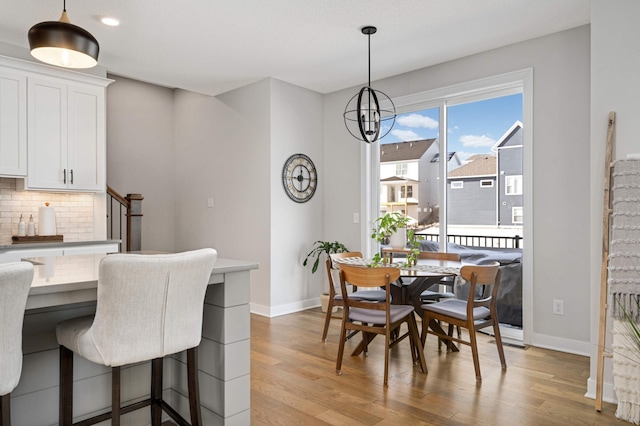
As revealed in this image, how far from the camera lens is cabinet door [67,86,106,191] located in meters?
4.27

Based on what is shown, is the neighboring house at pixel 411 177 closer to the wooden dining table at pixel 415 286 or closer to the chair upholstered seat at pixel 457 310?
the wooden dining table at pixel 415 286

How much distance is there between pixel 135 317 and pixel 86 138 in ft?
11.3

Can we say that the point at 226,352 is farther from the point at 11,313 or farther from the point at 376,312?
the point at 376,312

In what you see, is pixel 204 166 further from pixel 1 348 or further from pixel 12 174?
pixel 1 348

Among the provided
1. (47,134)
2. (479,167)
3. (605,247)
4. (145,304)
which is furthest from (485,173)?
(47,134)

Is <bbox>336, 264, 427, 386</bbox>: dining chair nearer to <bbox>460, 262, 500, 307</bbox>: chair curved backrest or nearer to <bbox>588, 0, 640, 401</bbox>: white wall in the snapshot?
<bbox>460, 262, 500, 307</bbox>: chair curved backrest

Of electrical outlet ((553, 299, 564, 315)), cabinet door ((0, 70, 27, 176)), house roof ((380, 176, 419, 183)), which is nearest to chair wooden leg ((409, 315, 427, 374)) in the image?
electrical outlet ((553, 299, 564, 315))

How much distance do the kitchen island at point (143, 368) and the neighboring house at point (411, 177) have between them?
2.97 m

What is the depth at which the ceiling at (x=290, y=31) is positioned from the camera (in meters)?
3.20

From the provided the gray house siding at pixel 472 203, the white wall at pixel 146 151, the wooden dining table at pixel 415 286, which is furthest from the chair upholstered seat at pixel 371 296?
the white wall at pixel 146 151

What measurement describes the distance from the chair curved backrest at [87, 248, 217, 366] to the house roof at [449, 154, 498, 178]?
3.25 meters

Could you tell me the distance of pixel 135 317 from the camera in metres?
1.58

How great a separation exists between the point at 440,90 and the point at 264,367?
316 cm

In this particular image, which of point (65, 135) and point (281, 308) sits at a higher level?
point (65, 135)
